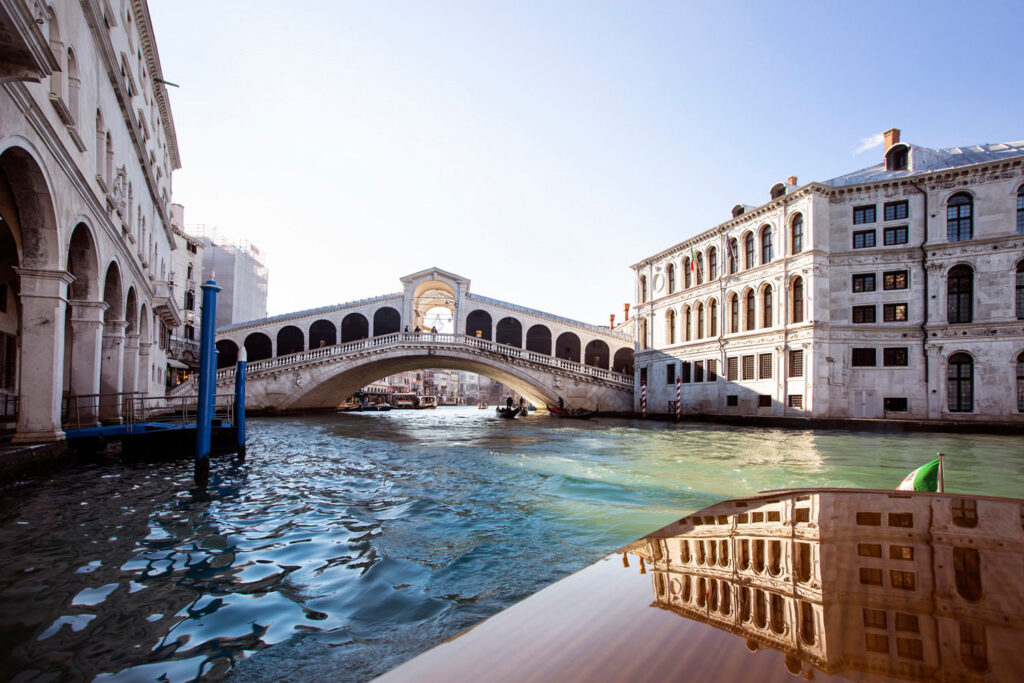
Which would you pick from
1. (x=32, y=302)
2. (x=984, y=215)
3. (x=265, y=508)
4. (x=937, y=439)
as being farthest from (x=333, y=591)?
(x=984, y=215)

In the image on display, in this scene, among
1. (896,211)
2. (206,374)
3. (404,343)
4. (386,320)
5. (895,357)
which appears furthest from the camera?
(386,320)

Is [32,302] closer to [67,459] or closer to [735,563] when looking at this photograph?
[67,459]

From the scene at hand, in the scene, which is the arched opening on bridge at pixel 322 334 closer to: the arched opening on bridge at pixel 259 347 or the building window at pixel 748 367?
the arched opening on bridge at pixel 259 347

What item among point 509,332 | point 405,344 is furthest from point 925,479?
point 509,332

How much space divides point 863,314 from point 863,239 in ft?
7.71

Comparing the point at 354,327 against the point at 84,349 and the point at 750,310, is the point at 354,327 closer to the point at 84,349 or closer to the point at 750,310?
the point at 750,310

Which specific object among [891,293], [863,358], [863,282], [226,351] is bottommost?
[863,358]

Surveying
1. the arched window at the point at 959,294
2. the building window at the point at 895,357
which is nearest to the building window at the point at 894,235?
the arched window at the point at 959,294

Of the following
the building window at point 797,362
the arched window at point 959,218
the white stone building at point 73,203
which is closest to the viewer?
the white stone building at point 73,203

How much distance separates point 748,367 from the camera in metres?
19.7

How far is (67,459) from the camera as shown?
712cm

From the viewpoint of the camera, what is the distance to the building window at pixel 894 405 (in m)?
16.5

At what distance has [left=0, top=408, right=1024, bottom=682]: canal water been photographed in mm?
2324

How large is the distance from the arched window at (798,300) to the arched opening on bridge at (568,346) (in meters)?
12.7
